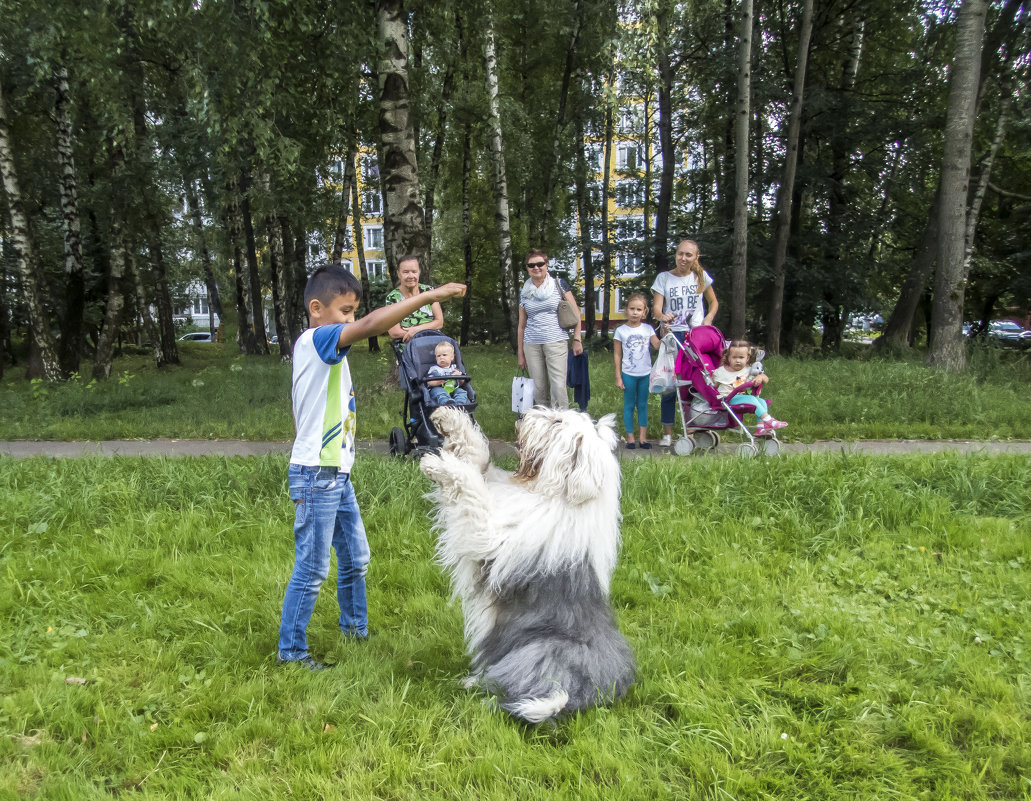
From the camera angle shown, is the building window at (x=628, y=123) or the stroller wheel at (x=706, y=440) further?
the building window at (x=628, y=123)

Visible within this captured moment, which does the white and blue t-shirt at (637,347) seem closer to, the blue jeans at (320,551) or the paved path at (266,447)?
the paved path at (266,447)

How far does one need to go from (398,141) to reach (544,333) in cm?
503

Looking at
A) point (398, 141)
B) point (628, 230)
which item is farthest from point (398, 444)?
point (628, 230)

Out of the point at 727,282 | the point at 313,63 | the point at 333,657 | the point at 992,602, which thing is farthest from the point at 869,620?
the point at 727,282

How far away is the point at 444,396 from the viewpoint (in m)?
6.26

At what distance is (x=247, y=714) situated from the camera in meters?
2.89

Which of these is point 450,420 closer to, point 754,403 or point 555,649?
point 555,649

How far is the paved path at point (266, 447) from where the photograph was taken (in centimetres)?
723

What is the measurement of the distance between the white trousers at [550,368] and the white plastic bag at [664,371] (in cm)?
105

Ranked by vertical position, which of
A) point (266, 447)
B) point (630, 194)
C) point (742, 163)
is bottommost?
point (266, 447)


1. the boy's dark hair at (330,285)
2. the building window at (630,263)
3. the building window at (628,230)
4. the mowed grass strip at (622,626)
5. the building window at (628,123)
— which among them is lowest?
the mowed grass strip at (622,626)

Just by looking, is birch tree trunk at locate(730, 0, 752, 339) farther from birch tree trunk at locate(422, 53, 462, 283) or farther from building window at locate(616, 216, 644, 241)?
birch tree trunk at locate(422, 53, 462, 283)

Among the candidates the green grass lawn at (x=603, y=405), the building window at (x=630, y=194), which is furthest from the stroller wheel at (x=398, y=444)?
the building window at (x=630, y=194)

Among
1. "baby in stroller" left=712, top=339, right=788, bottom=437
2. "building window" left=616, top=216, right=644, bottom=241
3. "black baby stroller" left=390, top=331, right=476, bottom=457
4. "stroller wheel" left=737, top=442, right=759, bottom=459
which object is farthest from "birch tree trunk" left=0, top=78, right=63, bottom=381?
"building window" left=616, top=216, right=644, bottom=241
